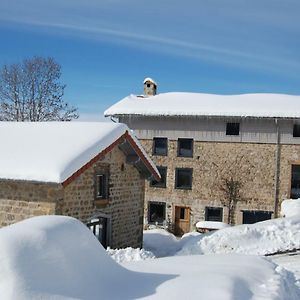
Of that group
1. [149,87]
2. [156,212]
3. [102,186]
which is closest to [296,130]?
[156,212]

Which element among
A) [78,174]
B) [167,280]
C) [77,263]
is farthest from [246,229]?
[77,263]

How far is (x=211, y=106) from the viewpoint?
2611 cm

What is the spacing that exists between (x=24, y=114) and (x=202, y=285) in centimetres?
2846

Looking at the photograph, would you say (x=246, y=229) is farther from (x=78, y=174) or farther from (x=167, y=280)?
(x=167, y=280)

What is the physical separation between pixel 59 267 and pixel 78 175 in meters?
6.65

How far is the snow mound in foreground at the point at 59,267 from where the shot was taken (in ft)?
17.1

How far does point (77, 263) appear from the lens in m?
6.20

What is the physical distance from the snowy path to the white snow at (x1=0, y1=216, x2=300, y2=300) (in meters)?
4.75

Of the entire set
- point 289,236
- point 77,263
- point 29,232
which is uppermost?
point 29,232

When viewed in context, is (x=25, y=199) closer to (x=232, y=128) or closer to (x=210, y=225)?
(x=210, y=225)

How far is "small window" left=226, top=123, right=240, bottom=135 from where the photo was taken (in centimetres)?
2534

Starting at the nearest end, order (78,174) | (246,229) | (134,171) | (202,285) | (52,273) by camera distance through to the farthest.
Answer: (52,273) → (202,285) → (78,174) → (134,171) → (246,229)

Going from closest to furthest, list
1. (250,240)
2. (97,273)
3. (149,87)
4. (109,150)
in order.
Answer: (97,273), (109,150), (250,240), (149,87)

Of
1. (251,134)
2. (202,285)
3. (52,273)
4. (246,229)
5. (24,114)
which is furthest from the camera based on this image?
(24,114)
